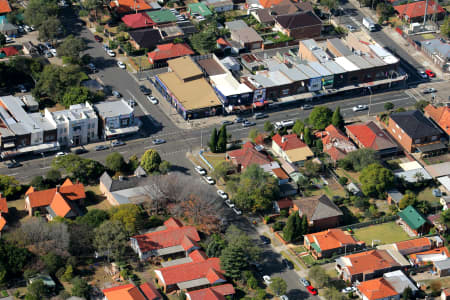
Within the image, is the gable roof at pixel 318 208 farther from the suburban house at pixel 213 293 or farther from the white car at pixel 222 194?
the suburban house at pixel 213 293

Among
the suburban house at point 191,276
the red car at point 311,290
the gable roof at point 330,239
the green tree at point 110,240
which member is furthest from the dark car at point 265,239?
the green tree at point 110,240

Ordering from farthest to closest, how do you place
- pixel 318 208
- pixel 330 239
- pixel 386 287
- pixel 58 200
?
pixel 318 208
pixel 58 200
pixel 330 239
pixel 386 287

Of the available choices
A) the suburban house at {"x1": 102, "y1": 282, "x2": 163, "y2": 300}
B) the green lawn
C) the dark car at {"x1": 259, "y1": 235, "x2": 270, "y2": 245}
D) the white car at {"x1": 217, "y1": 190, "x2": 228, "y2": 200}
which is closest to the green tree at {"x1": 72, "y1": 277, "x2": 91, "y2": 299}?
the suburban house at {"x1": 102, "y1": 282, "x2": 163, "y2": 300}

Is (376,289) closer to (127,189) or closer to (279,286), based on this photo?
(279,286)

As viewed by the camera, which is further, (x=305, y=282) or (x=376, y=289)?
Result: (x=305, y=282)

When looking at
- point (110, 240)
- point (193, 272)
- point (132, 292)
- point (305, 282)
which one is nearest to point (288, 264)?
point (305, 282)

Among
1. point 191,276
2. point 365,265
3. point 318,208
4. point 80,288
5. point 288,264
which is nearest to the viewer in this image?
point 80,288

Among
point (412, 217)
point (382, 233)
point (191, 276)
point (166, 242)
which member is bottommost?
point (191, 276)
